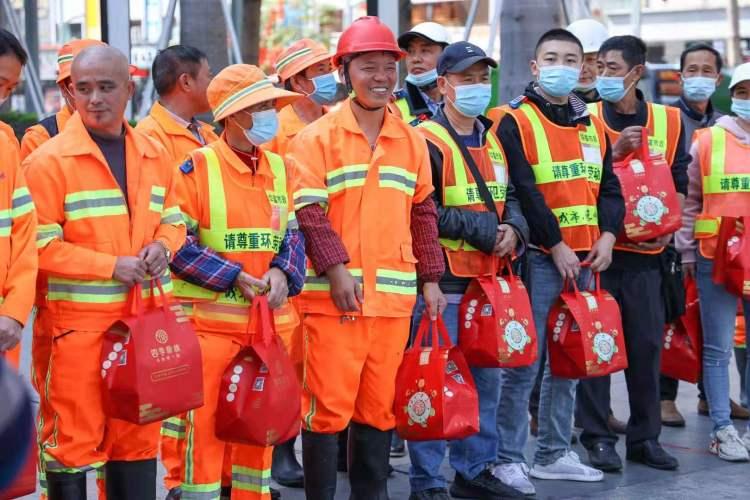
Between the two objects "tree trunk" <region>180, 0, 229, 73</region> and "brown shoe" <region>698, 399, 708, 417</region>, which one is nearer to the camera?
"brown shoe" <region>698, 399, 708, 417</region>

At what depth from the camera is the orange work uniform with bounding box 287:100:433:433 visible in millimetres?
5191

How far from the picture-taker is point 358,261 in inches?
208

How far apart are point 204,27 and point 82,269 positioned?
599cm

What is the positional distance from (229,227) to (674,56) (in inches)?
1299

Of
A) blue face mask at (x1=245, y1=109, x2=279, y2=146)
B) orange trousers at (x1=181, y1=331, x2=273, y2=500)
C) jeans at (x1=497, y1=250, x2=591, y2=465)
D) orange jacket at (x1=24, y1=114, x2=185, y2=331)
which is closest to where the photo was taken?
orange jacket at (x1=24, y1=114, x2=185, y2=331)

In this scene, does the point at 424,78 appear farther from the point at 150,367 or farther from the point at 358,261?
the point at 150,367

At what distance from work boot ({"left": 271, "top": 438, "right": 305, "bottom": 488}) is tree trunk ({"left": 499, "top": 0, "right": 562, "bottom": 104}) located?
4844 millimetres

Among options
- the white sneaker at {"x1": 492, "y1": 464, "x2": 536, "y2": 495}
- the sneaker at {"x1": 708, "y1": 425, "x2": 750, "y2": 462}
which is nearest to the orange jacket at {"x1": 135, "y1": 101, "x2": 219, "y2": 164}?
the white sneaker at {"x1": 492, "y1": 464, "x2": 536, "y2": 495}

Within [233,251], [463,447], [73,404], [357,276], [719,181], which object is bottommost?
[463,447]

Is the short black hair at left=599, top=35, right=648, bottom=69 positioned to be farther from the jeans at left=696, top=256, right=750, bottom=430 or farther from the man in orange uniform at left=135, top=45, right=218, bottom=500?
the man in orange uniform at left=135, top=45, right=218, bottom=500

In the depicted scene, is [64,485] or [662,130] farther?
[662,130]

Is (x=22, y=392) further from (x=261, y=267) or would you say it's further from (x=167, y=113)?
(x=167, y=113)

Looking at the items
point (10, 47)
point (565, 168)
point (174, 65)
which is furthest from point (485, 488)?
point (10, 47)

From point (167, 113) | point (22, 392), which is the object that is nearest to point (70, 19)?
point (167, 113)
